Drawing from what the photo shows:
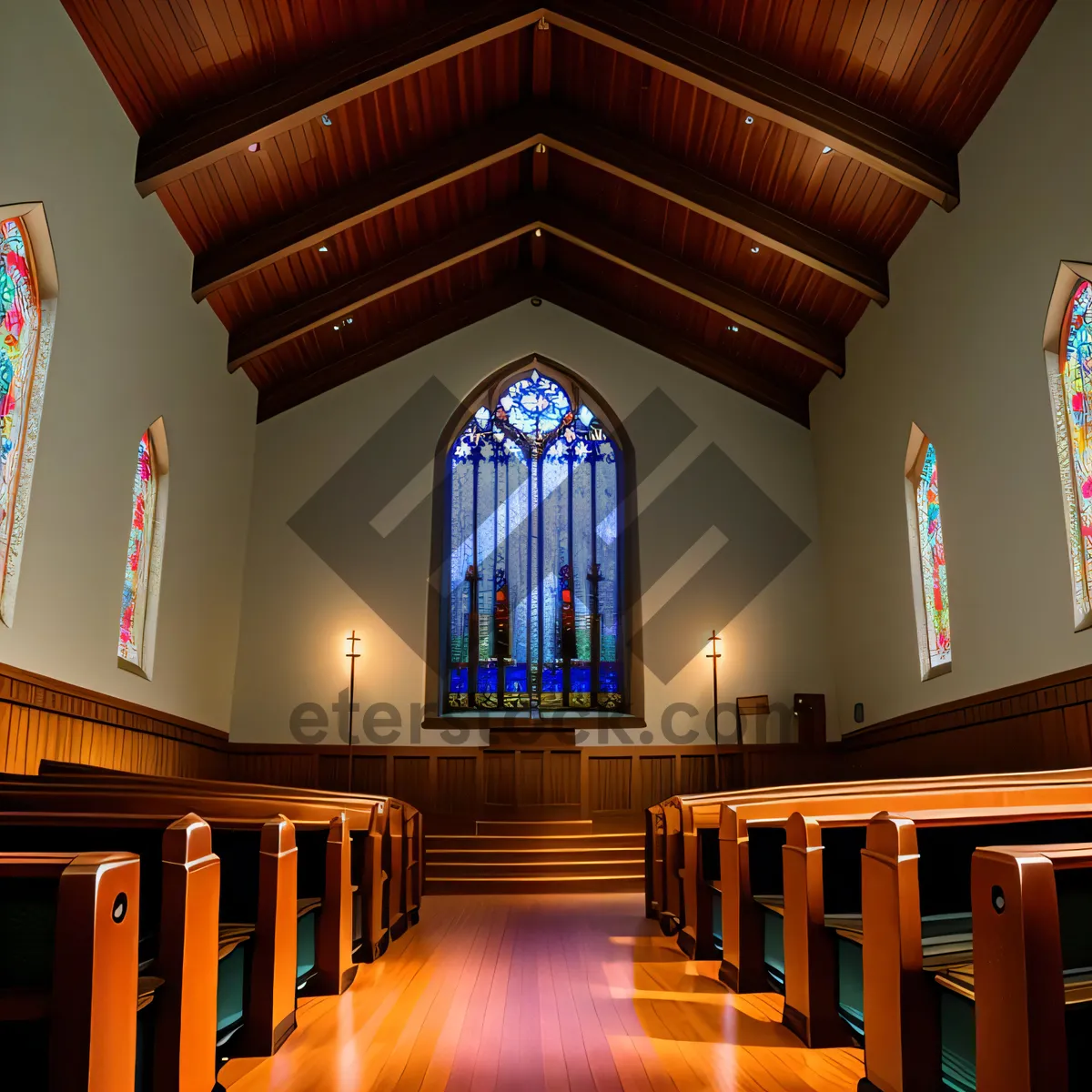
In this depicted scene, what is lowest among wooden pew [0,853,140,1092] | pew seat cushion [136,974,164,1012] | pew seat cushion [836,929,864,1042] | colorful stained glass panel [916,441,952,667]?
pew seat cushion [836,929,864,1042]

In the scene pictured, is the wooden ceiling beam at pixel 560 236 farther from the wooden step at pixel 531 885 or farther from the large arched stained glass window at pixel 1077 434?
the wooden step at pixel 531 885

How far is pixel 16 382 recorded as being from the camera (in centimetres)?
571

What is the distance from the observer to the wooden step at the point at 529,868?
8.23 meters

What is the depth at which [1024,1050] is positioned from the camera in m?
1.58

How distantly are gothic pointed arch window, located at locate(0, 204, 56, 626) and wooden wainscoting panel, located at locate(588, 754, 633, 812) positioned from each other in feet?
19.1

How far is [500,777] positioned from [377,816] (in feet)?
18.6

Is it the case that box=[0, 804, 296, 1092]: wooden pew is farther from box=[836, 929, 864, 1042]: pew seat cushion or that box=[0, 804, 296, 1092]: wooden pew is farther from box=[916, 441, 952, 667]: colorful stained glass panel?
box=[916, 441, 952, 667]: colorful stained glass panel

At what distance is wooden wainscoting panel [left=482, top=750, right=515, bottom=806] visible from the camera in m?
9.85

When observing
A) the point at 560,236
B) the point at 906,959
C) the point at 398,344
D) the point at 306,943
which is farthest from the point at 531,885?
the point at 906,959

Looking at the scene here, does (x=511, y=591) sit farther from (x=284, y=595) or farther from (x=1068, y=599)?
(x=1068, y=599)

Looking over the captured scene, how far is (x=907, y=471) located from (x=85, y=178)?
20.7 feet

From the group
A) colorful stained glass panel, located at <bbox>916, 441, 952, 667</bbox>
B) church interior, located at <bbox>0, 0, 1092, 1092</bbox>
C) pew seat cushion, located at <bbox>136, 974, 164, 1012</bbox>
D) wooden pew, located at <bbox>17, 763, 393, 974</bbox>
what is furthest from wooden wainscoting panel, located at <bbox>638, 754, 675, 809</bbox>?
pew seat cushion, located at <bbox>136, 974, 164, 1012</bbox>

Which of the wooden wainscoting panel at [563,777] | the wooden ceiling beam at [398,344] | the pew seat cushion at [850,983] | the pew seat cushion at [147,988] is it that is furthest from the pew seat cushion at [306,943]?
the wooden ceiling beam at [398,344]

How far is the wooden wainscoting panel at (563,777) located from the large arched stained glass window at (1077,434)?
5.24 meters
